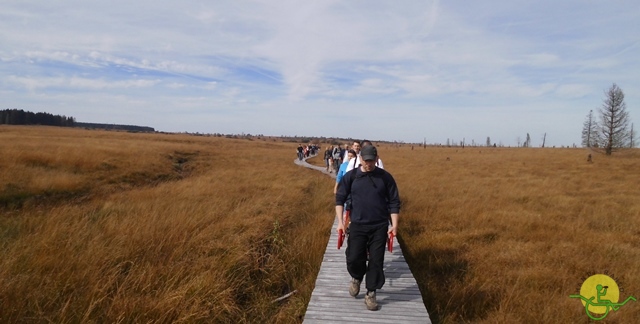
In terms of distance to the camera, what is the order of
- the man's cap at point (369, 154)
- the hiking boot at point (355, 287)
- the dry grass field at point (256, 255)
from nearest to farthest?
the man's cap at point (369, 154)
the dry grass field at point (256, 255)
the hiking boot at point (355, 287)

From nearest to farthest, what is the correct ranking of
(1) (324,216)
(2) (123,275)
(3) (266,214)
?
(2) (123,275), (3) (266,214), (1) (324,216)

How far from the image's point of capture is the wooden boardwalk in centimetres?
405

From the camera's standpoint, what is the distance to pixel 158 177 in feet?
58.9

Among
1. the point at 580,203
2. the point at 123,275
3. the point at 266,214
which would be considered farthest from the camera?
the point at 580,203

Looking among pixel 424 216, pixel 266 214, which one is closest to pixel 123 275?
pixel 266 214

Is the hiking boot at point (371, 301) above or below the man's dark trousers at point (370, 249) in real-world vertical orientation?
below

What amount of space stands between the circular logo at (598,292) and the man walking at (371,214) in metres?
3.11

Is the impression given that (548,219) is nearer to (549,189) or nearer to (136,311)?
(549,189)

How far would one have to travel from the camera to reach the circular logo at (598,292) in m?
4.80

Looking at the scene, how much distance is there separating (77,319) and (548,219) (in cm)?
1073

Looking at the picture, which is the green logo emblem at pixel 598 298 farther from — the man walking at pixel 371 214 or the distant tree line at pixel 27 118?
the distant tree line at pixel 27 118

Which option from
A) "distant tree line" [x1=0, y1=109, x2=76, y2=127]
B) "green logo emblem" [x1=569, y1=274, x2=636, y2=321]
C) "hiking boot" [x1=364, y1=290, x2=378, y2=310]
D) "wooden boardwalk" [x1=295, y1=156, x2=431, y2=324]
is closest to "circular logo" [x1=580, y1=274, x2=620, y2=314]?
"green logo emblem" [x1=569, y1=274, x2=636, y2=321]

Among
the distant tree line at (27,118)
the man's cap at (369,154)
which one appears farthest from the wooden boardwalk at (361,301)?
the distant tree line at (27,118)

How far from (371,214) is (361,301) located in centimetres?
123
